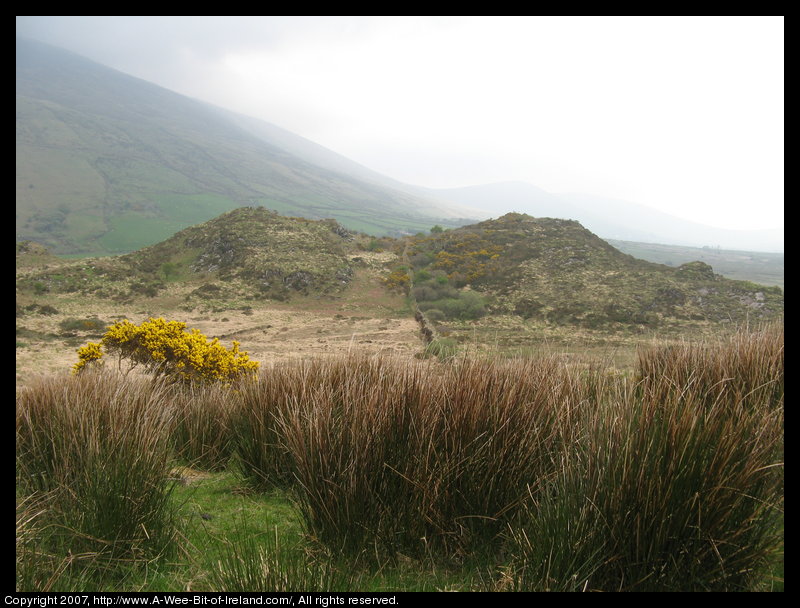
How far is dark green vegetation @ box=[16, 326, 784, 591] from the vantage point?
7.11 feet

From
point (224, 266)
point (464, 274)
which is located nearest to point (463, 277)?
point (464, 274)

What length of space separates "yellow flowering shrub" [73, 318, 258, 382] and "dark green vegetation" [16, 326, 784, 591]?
216 inches

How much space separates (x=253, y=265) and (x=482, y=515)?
145 feet

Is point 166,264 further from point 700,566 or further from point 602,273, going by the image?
point 700,566

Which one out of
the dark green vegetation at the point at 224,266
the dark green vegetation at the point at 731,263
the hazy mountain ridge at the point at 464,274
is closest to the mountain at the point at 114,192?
the dark green vegetation at the point at 224,266

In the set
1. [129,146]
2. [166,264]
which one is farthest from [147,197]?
[166,264]

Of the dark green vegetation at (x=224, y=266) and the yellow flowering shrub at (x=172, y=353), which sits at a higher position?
the dark green vegetation at (x=224, y=266)

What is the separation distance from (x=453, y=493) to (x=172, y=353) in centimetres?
929

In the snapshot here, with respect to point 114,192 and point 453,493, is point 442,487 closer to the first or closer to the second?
point 453,493

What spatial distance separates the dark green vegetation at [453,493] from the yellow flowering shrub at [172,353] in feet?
18.0

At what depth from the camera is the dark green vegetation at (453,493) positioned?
217cm

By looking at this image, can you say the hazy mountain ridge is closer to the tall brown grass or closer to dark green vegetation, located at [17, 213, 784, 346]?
dark green vegetation, located at [17, 213, 784, 346]

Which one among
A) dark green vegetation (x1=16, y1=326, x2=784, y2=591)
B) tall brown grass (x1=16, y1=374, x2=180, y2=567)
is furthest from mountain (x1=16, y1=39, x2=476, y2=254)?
dark green vegetation (x1=16, y1=326, x2=784, y2=591)

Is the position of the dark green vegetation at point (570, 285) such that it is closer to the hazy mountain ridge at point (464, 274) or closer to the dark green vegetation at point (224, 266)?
the hazy mountain ridge at point (464, 274)
